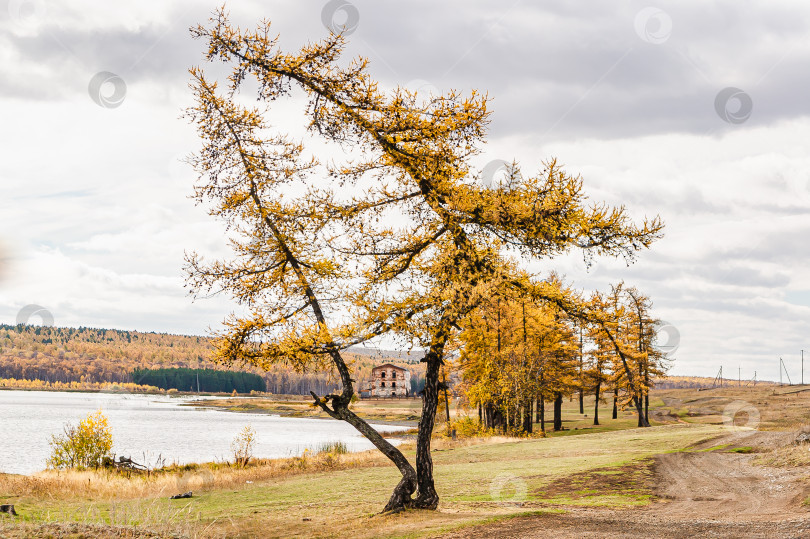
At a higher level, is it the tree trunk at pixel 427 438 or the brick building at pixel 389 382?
the tree trunk at pixel 427 438

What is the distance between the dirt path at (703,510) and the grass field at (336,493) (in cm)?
72

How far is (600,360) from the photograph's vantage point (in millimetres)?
59344

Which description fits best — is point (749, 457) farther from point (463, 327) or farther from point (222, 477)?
point (222, 477)

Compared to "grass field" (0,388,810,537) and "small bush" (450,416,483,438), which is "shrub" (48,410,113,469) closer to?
"grass field" (0,388,810,537)

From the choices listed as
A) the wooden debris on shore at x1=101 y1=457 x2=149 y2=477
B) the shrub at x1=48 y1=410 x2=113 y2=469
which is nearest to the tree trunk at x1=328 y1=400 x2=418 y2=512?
the wooden debris on shore at x1=101 y1=457 x2=149 y2=477

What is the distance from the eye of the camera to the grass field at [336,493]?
38.6ft

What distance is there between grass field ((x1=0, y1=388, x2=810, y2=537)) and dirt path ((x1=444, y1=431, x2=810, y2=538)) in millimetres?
723

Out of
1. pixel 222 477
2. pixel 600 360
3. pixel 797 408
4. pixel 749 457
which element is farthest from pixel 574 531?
pixel 797 408

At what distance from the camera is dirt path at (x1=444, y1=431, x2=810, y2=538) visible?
10648 millimetres

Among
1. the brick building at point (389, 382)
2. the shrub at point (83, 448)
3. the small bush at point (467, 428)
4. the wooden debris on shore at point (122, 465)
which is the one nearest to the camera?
the wooden debris on shore at point (122, 465)

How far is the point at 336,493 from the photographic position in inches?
771

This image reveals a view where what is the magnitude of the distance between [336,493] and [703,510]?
10.6 m

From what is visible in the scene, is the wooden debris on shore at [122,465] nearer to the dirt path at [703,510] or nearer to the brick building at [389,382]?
the dirt path at [703,510]

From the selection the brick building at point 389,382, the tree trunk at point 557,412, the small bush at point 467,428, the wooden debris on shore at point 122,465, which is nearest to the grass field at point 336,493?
the wooden debris on shore at point 122,465
